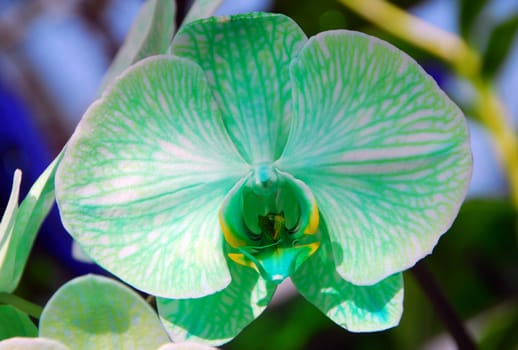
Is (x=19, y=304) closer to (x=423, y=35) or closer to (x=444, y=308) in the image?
(x=444, y=308)

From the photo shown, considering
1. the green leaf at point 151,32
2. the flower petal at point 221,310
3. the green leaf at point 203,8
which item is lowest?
the flower petal at point 221,310

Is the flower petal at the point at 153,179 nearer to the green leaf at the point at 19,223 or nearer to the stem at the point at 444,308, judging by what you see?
the green leaf at the point at 19,223

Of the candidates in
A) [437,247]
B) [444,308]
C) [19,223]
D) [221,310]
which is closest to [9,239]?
[19,223]

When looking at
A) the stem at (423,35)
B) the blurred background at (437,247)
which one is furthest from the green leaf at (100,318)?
the stem at (423,35)

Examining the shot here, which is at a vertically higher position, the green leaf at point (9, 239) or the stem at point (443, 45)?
the green leaf at point (9, 239)

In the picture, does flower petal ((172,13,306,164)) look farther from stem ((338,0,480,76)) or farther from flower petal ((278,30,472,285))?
stem ((338,0,480,76))

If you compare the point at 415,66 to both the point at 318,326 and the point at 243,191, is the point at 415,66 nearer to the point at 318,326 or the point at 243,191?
the point at 243,191

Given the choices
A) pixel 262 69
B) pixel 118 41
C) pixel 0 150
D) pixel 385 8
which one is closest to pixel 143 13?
pixel 262 69
